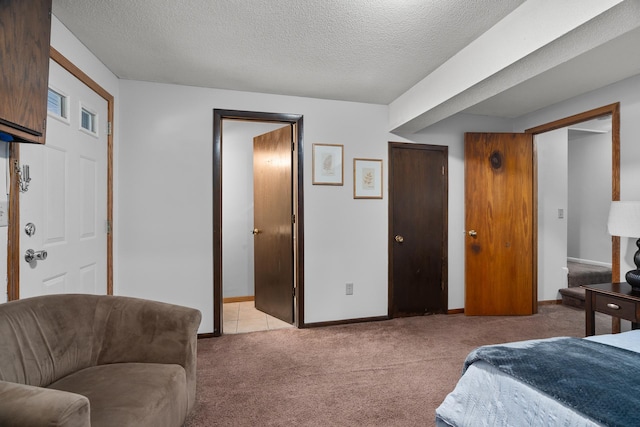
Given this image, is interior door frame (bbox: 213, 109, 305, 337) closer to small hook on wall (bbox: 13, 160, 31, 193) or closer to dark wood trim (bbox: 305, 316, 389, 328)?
dark wood trim (bbox: 305, 316, 389, 328)

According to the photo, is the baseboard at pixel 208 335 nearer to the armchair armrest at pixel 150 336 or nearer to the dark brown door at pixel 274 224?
the dark brown door at pixel 274 224

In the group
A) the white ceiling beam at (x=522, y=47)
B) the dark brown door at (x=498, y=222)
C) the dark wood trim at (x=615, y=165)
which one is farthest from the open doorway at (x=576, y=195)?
the white ceiling beam at (x=522, y=47)

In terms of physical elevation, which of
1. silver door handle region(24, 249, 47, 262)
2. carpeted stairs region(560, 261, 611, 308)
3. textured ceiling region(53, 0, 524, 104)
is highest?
textured ceiling region(53, 0, 524, 104)

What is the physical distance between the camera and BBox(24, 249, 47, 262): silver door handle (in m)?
1.73

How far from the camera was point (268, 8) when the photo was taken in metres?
1.90

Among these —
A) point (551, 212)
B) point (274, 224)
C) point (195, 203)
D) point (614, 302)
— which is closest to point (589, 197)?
point (551, 212)

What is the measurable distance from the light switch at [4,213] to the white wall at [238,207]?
278cm

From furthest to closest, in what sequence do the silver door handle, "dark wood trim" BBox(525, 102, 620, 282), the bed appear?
"dark wood trim" BBox(525, 102, 620, 282)
the silver door handle
the bed

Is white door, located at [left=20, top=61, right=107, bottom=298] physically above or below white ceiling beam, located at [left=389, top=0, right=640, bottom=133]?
below

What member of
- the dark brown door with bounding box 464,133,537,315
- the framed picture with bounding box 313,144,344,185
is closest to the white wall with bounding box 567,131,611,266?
the dark brown door with bounding box 464,133,537,315

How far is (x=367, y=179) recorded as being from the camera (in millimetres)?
3506

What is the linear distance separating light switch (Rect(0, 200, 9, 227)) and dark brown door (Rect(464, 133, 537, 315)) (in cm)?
378

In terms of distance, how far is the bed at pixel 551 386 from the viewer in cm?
102

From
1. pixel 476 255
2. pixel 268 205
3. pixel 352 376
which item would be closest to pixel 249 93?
pixel 268 205
